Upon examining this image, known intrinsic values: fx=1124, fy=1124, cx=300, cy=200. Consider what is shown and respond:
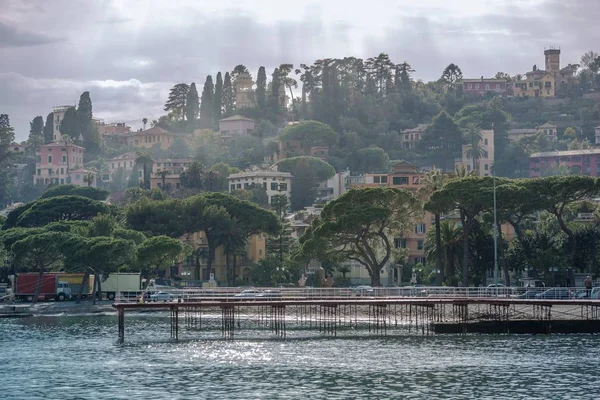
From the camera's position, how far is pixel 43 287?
458 feet

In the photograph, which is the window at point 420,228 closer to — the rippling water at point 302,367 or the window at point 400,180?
the window at point 400,180

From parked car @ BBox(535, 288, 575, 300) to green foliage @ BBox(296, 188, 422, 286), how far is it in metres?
27.6

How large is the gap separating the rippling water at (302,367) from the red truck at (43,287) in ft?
143

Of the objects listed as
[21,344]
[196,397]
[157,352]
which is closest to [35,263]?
[21,344]

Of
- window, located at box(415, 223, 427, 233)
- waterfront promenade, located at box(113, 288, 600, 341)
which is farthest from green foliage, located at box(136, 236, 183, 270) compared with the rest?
window, located at box(415, 223, 427, 233)

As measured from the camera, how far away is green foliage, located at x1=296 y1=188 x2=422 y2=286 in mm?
126000

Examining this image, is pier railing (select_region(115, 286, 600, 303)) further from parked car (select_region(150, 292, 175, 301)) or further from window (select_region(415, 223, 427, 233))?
window (select_region(415, 223, 427, 233))

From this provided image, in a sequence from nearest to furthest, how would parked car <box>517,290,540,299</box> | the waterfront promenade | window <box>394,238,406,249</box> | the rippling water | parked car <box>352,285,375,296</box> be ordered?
1. the rippling water
2. the waterfront promenade
3. parked car <box>517,290,540,299</box>
4. parked car <box>352,285,375,296</box>
5. window <box>394,238,406,249</box>

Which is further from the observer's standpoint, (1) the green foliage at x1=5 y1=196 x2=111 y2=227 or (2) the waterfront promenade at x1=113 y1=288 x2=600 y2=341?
(1) the green foliage at x1=5 y1=196 x2=111 y2=227

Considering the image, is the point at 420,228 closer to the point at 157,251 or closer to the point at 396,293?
the point at 157,251

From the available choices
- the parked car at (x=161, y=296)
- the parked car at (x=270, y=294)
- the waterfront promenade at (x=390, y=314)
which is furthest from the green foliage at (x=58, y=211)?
the parked car at (x=270, y=294)

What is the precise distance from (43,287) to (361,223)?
4202 cm

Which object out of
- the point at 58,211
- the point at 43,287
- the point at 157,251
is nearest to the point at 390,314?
the point at 157,251

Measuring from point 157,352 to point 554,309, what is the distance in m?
39.9
